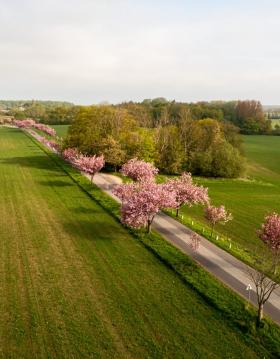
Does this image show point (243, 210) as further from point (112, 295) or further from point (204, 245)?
point (112, 295)

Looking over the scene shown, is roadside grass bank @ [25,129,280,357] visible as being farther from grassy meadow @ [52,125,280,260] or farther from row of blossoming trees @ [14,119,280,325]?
grassy meadow @ [52,125,280,260]

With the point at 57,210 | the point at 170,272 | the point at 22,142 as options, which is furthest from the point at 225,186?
the point at 22,142

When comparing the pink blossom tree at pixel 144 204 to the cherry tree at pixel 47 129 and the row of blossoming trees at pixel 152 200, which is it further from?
the cherry tree at pixel 47 129

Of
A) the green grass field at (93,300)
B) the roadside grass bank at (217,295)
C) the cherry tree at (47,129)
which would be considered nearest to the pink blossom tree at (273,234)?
the roadside grass bank at (217,295)

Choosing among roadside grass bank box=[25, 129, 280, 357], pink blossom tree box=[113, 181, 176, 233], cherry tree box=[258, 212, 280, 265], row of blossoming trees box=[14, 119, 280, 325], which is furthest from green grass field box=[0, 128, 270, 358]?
cherry tree box=[258, 212, 280, 265]

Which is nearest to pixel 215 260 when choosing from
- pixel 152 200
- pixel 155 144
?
pixel 152 200

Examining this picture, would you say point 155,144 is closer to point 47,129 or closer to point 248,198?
point 248,198

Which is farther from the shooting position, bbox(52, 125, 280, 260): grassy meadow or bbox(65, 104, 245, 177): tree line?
bbox(65, 104, 245, 177): tree line
